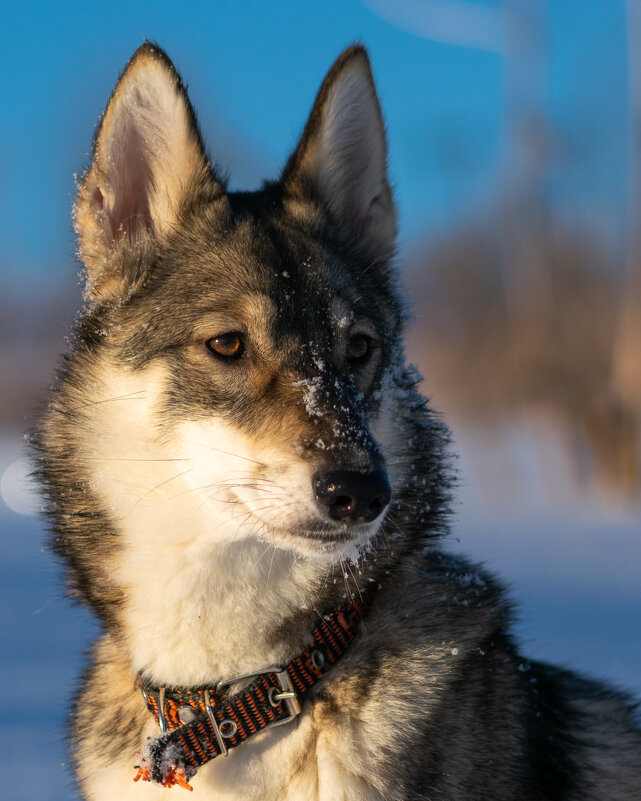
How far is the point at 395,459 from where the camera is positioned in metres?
2.57

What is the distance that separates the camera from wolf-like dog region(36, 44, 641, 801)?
7.18 ft

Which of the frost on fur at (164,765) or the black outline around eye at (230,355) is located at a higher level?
the black outline around eye at (230,355)

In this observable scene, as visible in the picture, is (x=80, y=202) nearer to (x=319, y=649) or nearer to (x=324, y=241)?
(x=324, y=241)

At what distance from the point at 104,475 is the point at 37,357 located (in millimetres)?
26423

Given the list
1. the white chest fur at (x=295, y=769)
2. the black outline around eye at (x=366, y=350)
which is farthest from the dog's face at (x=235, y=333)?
the white chest fur at (x=295, y=769)

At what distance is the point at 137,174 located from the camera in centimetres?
274

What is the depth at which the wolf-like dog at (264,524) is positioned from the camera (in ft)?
7.18

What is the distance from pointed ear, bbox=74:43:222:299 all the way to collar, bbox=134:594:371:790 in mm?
1244

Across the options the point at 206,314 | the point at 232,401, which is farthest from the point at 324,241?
the point at 232,401

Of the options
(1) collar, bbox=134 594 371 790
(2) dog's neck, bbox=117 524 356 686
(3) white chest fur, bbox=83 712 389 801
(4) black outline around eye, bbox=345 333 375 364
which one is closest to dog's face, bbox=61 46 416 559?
(4) black outline around eye, bbox=345 333 375 364

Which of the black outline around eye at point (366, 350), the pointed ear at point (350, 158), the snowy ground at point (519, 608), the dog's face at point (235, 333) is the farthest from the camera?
the snowy ground at point (519, 608)

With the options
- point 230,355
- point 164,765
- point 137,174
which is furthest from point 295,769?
point 137,174

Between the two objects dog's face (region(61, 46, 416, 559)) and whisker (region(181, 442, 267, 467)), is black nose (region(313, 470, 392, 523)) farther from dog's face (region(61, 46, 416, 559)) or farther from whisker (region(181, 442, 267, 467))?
whisker (region(181, 442, 267, 467))

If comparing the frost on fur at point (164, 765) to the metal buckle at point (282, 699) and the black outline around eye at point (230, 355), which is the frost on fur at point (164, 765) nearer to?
the metal buckle at point (282, 699)
